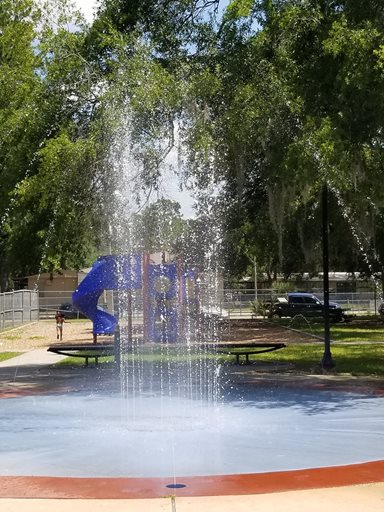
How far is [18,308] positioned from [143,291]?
16.7 m

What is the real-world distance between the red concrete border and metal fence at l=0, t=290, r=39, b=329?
29.3m

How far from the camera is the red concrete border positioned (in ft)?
22.4

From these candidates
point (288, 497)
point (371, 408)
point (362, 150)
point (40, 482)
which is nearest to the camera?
point (288, 497)

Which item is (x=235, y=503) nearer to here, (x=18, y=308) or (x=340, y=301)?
(x=18, y=308)

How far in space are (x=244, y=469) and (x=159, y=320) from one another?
Result: 71.4ft

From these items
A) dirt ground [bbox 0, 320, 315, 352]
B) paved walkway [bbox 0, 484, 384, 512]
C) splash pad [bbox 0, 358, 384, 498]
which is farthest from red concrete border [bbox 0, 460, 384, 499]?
dirt ground [bbox 0, 320, 315, 352]

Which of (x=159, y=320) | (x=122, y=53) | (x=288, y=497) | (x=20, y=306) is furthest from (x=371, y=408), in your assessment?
(x=20, y=306)

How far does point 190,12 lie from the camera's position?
1900 centimetres

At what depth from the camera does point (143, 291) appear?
26.9 meters

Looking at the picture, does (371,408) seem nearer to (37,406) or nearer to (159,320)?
(37,406)

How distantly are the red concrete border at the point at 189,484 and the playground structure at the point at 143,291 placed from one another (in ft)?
55.2

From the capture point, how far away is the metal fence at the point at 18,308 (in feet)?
122

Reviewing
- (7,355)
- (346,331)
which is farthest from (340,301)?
(7,355)

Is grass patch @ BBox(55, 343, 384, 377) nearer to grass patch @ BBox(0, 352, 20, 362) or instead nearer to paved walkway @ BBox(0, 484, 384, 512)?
grass patch @ BBox(0, 352, 20, 362)
